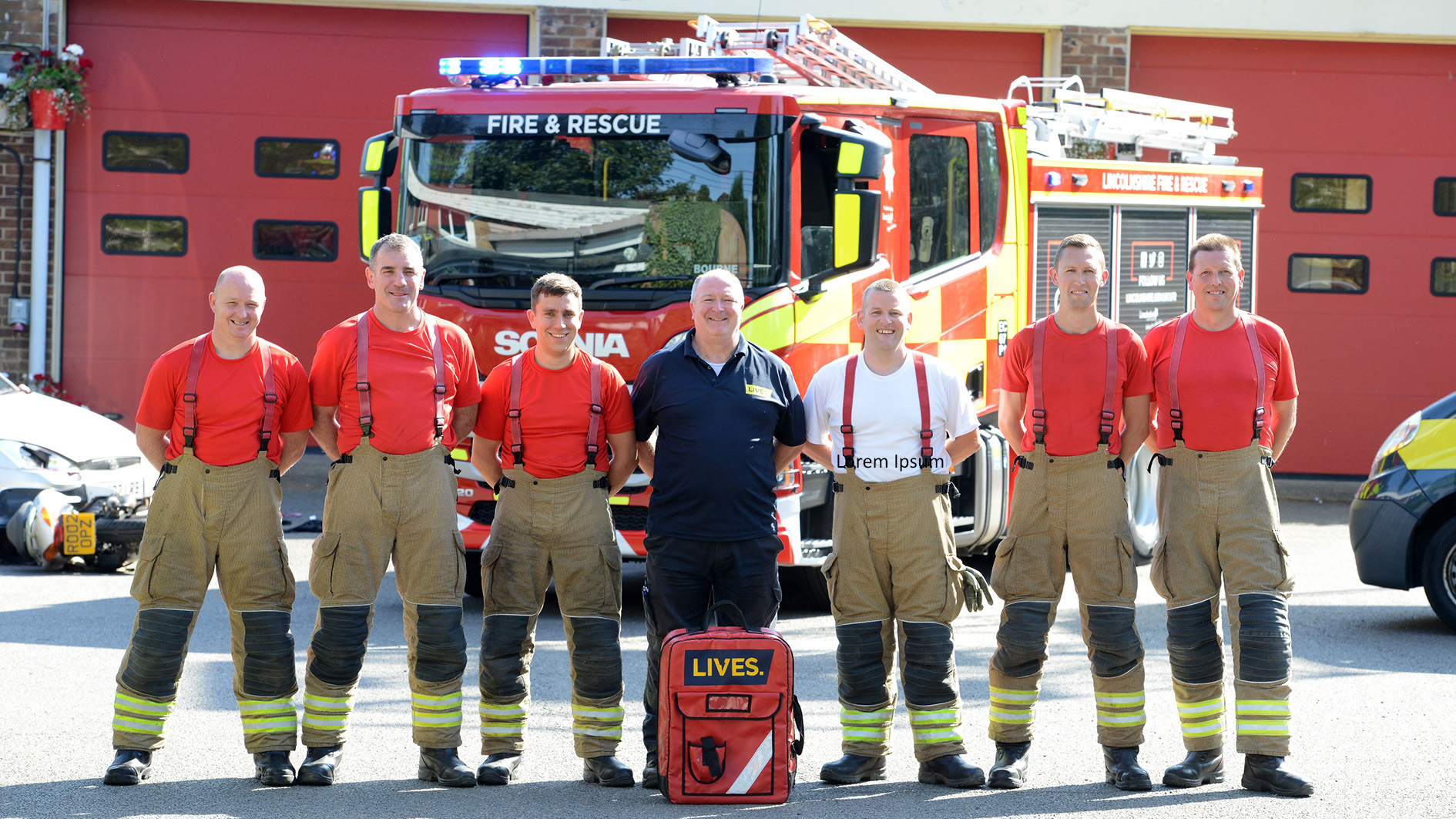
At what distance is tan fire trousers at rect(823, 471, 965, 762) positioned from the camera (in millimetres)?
5477

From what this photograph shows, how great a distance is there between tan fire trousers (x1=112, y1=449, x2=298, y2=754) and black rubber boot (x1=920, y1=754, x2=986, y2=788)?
7.38ft

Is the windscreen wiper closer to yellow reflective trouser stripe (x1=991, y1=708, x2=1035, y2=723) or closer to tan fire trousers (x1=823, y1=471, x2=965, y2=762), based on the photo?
tan fire trousers (x1=823, y1=471, x2=965, y2=762)

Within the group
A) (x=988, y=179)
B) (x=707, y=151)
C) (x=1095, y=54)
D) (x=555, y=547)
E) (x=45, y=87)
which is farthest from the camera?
(x=1095, y=54)

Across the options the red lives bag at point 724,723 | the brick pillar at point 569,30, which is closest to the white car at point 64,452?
the brick pillar at point 569,30

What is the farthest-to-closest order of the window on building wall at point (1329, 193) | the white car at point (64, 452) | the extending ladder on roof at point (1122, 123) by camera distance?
the window on building wall at point (1329, 193) → the extending ladder on roof at point (1122, 123) → the white car at point (64, 452)

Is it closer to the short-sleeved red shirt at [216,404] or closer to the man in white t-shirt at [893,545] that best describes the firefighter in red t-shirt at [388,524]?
the short-sleeved red shirt at [216,404]

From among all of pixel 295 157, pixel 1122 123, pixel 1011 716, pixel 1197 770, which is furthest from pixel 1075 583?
pixel 295 157

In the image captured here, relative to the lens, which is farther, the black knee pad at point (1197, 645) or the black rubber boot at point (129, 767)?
the black knee pad at point (1197, 645)

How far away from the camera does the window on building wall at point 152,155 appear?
13812 millimetres

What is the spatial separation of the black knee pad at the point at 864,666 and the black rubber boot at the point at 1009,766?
0.45 m

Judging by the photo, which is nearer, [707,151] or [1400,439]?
[707,151]

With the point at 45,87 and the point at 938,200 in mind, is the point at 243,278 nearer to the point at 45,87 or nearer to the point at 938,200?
the point at 938,200

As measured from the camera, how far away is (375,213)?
843 centimetres

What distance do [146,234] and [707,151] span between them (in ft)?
25.8
